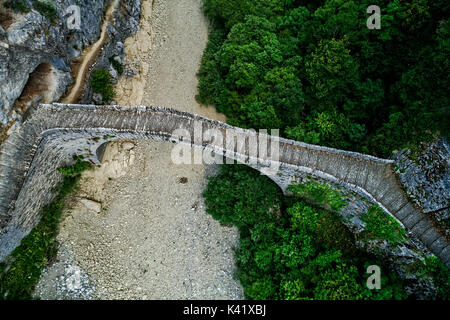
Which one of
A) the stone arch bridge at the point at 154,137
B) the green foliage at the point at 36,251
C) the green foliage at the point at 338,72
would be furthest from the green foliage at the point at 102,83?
the green foliage at the point at 338,72

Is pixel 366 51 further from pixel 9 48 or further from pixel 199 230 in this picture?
pixel 9 48

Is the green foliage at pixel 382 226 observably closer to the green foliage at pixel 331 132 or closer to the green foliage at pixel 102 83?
the green foliage at pixel 331 132

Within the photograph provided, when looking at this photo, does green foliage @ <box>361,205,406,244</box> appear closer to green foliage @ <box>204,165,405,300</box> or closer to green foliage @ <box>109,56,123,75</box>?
green foliage @ <box>204,165,405,300</box>

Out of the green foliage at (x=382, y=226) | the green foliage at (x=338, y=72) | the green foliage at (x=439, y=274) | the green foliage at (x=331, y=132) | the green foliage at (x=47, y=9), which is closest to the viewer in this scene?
the green foliage at (x=439, y=274)

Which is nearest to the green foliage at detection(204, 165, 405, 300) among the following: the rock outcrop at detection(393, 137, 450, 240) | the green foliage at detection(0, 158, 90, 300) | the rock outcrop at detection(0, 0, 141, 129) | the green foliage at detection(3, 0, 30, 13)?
the rock outcrop at detection(393, 137, 450, 240)

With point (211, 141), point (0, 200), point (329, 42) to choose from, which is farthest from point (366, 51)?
point (0, 200)

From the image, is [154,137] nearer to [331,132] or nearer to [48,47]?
[48,47]

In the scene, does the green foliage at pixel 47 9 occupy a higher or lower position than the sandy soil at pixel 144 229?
higher

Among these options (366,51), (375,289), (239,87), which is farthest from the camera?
(239,87)
